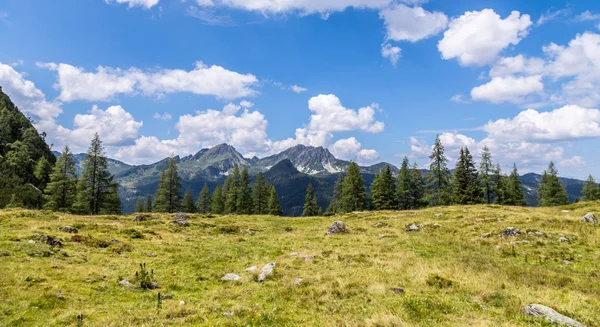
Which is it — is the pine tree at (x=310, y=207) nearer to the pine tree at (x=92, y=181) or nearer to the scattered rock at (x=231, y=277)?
the pine tree at (x=92, y=181)

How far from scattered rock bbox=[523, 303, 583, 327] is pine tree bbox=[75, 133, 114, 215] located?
6862 centimetres

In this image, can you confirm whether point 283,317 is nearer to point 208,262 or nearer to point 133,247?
point 208,262

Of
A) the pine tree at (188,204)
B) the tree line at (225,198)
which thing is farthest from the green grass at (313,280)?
the pine tree at (188,204)

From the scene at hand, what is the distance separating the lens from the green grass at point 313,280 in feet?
35.5

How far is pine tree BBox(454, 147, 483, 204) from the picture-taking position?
6812 centimetres

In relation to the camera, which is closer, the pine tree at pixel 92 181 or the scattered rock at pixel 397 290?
the scattered rock at pixel 397 290

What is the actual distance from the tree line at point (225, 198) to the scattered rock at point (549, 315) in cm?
7700

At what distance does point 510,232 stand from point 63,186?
75.7 metres

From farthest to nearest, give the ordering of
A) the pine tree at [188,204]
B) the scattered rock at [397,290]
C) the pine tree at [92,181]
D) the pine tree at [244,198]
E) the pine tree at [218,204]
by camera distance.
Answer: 1. the pine tree at [188,204]
2. the pine tree at [218,204]
3. the pine tree at [244,198]
4. the pine tree at [92,181]
5. the scattered rock at [397,290]

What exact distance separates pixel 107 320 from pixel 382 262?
14.1m

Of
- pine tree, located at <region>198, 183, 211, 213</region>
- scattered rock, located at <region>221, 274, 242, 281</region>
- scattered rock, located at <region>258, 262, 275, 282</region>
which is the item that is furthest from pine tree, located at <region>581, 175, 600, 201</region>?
pine tree, located at <region>198, 183, 211, 213</region>

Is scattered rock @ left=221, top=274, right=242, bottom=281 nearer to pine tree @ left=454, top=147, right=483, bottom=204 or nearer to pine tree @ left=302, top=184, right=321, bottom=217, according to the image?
pine tree @ left=454, top=147, right=483, bottom=204

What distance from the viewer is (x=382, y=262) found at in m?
18.7

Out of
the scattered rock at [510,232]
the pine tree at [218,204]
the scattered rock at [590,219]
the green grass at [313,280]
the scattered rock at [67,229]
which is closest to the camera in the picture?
the green grass at [313,280]
